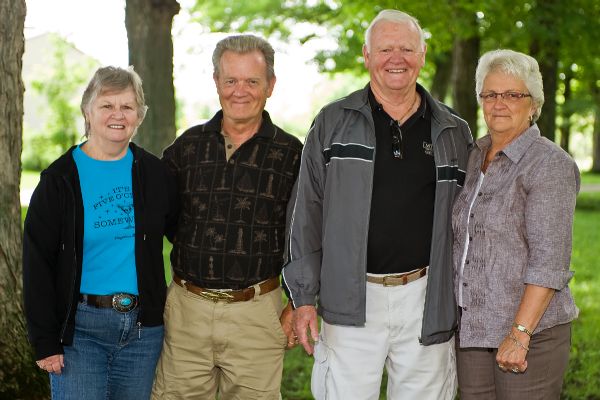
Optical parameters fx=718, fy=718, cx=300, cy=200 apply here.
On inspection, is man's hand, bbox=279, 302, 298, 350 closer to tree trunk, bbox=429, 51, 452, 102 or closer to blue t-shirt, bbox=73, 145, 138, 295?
blue t-shirt, bbox=73, 145, 138, 295

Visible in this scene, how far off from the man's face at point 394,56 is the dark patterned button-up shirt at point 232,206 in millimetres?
565

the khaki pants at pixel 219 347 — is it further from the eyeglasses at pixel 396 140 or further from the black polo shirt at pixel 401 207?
the eyeglasses at pixel 396 140

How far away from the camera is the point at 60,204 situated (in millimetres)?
3088

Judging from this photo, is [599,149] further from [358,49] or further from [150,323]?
[150,323]

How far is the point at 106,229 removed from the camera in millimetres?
3154

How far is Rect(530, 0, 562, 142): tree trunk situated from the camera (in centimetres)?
1152

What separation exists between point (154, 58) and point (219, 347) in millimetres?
5863

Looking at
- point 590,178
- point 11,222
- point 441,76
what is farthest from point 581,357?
point 590,178

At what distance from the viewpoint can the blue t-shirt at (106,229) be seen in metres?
3.14

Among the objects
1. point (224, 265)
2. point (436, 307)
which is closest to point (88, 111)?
point (224, 265)

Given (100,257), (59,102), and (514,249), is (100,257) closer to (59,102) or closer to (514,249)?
(514,249)

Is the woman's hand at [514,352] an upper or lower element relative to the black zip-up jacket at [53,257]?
lower

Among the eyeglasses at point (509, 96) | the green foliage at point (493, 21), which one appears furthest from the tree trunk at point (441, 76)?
the eyeglasses at point (509, 96)

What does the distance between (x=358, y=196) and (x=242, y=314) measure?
2.69 ft
